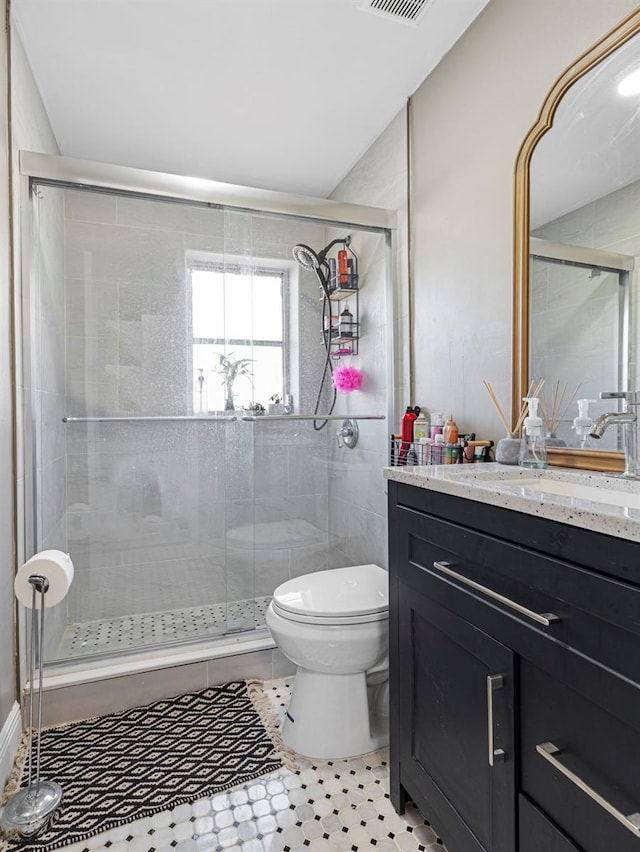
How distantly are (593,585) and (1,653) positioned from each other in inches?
64.0

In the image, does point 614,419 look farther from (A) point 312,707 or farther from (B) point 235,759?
(B) point 235,759

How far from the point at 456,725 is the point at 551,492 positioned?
55 centimetres

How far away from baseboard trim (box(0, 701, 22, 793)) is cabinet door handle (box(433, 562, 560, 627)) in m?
1.35

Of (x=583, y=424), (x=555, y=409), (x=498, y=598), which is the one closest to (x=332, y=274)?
(x=555, y=409)

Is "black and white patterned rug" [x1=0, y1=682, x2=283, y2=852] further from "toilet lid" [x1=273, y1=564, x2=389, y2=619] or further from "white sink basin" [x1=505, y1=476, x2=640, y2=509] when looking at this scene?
"white sink basin" [x1=505, y1=476, x2=640, y2=509]

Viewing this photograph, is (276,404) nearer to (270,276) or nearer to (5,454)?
(270,276)

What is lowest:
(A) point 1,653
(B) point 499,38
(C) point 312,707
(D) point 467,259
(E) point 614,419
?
(C) point 312,707

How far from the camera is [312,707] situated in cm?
153

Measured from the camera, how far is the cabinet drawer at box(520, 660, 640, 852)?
661mm

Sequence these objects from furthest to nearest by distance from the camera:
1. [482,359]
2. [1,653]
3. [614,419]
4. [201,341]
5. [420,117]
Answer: [201,341], [420,117], [482,359], [1,653], [614,419]

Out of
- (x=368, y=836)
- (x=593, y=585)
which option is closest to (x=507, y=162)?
(x=593, y=585)

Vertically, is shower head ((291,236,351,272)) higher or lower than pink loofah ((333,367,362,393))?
higher

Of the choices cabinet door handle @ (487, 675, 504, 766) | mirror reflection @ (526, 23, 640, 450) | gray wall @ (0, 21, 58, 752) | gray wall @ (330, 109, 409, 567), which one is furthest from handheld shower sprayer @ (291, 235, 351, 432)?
cabinet door handle @ (487, 675, 504, 766)

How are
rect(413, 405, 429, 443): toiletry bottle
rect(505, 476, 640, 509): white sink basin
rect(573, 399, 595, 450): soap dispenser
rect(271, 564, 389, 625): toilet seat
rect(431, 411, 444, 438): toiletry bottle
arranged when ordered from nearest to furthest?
rect(505, 476, 640, 509): white sink basin, rect(573, 399, 595, 450): soap dispenser, rect(271, 564, 389, 625): toilet seat, rect(431, 411, 444, 438): toiletry bottle, rect(413, 405, 429, 443): toiletry bottle
